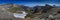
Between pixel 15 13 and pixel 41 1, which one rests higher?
pixel 41 1

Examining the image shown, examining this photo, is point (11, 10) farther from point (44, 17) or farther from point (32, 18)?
point (44, 17)

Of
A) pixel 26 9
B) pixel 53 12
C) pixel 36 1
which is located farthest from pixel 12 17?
pixel 53 12

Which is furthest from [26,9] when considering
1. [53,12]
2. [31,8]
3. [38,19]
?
[53,12]

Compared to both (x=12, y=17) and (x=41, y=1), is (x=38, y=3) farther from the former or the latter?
(x=12, y=17)

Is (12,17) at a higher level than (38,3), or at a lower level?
lower

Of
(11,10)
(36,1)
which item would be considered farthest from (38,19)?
(11,10)

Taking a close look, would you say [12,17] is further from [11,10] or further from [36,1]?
[36,1]

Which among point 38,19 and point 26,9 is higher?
point 26,9
